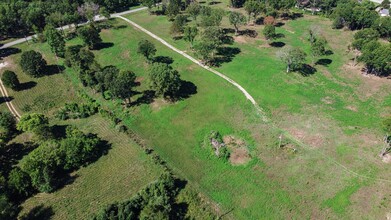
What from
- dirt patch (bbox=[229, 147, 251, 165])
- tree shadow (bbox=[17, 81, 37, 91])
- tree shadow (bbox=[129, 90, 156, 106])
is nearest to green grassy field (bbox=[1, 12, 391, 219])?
dirt patch (bbox=[229, 147, 251, 165])

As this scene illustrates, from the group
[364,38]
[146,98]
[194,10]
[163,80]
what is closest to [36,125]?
[146,98]

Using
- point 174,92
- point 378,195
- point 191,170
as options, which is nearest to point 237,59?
point 174,92

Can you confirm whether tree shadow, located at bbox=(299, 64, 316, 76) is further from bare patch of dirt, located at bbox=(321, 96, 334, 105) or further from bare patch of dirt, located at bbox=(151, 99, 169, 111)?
bare patch of dirt, located at bbox=(151, 99, 169, 111)

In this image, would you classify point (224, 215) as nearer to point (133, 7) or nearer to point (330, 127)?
point (330, 127)

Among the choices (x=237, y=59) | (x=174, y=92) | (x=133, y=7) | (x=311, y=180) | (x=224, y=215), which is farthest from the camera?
(x=133, y=7)

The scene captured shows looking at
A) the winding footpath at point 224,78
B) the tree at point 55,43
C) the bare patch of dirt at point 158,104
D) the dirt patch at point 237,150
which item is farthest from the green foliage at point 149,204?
the tree at point 55,43

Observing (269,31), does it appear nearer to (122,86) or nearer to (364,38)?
(364,38)
